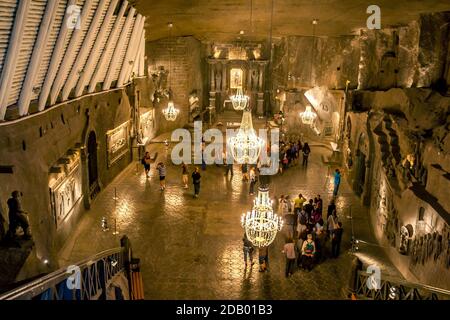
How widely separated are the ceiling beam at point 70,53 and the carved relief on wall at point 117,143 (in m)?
5.87

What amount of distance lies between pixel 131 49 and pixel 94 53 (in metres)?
4.10

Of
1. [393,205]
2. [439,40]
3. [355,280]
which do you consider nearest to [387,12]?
[439,40]

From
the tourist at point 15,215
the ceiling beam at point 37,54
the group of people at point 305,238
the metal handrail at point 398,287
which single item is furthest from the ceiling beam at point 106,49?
the metal handrail at point 398,287

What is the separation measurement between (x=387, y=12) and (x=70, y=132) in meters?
11.7

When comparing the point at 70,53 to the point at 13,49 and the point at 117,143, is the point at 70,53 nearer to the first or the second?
the point at 13,49

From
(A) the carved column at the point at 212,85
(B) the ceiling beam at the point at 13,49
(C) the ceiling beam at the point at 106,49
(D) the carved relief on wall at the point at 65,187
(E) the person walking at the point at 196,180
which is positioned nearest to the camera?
(B) the ceiling beam at the point at 13,49

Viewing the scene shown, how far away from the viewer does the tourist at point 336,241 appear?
11.4m

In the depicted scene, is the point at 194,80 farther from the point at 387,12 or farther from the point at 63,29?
the point at 63,29

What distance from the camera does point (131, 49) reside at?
16641 mm

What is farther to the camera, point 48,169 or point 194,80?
point 194,80

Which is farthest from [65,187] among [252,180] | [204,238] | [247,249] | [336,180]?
[336,180]

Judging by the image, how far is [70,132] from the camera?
13.0 m

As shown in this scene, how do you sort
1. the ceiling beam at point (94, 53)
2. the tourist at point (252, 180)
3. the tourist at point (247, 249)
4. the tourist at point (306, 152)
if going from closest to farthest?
the tourist at point (247, 249), the ceiling beam at point (94, 53), the tourist at point (252, 180), the tourist at point (306, 152)

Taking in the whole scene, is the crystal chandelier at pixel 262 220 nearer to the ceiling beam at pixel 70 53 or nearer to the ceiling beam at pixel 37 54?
the ceiling beam at pixel 37 54
